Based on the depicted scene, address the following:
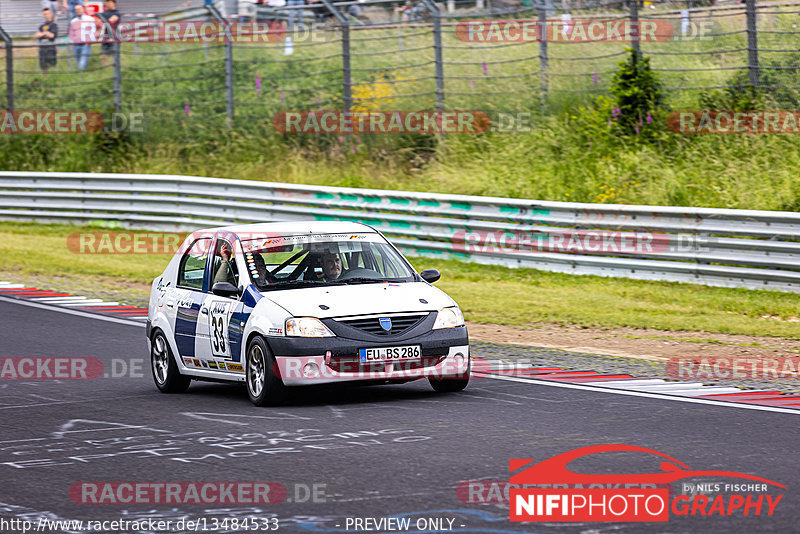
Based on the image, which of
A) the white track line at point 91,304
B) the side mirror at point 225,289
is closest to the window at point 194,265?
the side mirror at point 225,289

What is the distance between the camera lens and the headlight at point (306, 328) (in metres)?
9.94

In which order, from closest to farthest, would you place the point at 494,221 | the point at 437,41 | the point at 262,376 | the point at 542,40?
the point at 262,376 → the point at 494,221 → the point at 542,40 → the point at 437,41

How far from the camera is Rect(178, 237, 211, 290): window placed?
38.2 feet

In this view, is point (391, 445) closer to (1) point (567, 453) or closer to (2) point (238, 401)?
(1) point (567, 453)

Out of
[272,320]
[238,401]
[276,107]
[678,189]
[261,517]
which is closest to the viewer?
[261,517]

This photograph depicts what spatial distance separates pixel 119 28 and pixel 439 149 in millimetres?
9468

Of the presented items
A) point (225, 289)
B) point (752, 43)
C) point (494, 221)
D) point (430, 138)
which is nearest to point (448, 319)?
point (225, 289)

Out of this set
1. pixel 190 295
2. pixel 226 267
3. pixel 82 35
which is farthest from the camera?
pixel 82 35

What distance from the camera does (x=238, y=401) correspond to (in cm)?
1088

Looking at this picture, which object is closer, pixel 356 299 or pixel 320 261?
pixel 356 299

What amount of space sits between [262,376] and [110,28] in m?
21.8

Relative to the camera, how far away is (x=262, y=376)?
1020 cm

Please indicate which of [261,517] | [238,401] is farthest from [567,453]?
[238,401]

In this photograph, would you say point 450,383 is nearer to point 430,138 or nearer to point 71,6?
point 430,138
